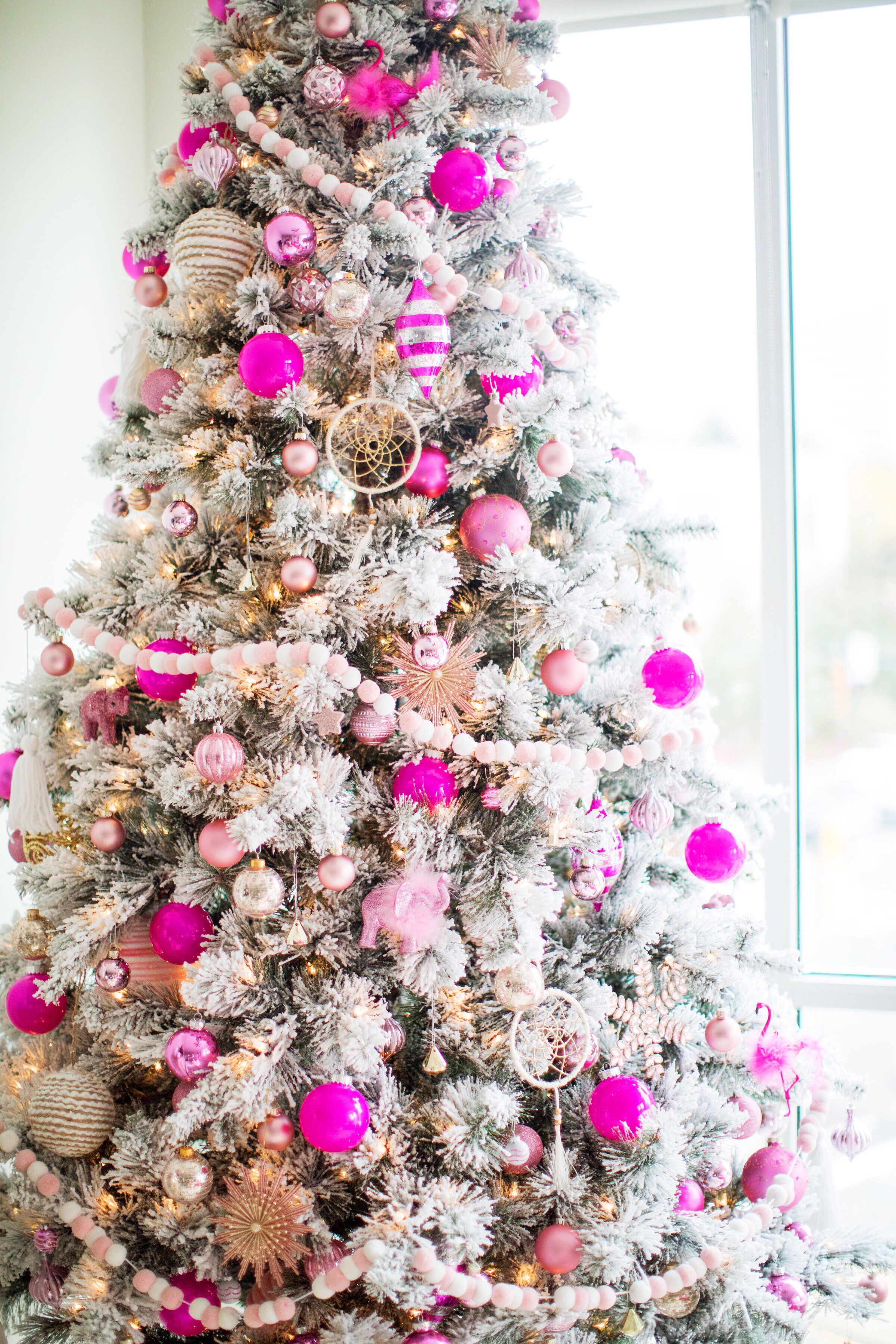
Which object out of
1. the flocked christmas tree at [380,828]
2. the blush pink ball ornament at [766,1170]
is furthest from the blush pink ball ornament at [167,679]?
the blush pink ball ornament at [766,1170]

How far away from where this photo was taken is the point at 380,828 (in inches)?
41.6

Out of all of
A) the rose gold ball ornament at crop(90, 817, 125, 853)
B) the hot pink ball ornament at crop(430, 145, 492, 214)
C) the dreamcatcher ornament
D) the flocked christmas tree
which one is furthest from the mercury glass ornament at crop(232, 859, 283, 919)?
the hot pink ball ornament at crop(430, 145, 492, 214)

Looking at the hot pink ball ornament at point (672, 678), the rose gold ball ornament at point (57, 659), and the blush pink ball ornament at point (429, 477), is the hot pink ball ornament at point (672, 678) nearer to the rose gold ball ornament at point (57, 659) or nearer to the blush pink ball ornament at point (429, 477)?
the blush pink ball ornament at point (429, 477)

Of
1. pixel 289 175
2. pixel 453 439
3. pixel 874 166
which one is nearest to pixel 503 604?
pixel 453 439

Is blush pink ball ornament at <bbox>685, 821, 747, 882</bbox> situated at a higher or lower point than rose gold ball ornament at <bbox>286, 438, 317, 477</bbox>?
lower

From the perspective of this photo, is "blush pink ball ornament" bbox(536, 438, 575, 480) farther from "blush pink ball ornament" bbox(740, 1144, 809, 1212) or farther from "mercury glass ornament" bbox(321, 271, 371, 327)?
"blush pink ball ornament" bbox(740, 1144, 809, 1212)

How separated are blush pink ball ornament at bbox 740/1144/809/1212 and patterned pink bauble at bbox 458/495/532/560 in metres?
0.87

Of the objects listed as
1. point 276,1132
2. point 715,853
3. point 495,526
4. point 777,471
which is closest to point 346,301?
point 495,526

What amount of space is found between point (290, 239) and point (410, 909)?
0.80m

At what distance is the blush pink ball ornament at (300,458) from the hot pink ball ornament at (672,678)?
49 cm

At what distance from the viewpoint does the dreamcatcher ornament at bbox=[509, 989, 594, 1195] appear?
1.01 meters

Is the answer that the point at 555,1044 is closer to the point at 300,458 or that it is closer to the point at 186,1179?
the point at 186,1179

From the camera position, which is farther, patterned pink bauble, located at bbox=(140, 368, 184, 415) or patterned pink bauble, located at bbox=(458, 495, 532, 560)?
patterned pink bauble, located at bbox=(140, 368, 184, 415)

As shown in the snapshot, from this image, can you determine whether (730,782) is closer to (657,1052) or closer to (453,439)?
(657,1052)
